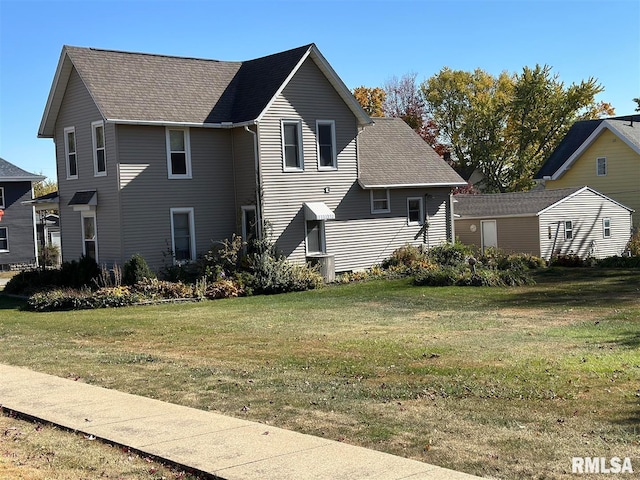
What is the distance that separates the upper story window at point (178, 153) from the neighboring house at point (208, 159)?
4 cm

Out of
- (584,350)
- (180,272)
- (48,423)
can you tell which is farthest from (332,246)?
(48,423)

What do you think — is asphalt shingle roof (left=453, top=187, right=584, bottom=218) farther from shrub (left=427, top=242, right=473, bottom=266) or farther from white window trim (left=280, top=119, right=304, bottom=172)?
white window trim (left=280, top=119, right=304, bottom=172)

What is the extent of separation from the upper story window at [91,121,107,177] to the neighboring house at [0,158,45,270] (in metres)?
21.2

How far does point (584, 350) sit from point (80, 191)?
20708 millimetres

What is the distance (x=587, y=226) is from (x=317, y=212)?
16937mm

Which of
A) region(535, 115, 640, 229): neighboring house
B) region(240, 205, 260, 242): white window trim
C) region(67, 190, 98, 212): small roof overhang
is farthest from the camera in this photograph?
region(535, 115, 640, 229): neighboring house

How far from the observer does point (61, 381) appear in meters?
12.3

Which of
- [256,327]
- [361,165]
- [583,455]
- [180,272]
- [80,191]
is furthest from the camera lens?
[361,165]

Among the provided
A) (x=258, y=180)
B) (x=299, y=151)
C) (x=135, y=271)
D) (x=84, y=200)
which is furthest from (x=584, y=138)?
(x=135, y=271)

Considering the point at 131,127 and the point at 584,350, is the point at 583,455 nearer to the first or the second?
the point at 584,350

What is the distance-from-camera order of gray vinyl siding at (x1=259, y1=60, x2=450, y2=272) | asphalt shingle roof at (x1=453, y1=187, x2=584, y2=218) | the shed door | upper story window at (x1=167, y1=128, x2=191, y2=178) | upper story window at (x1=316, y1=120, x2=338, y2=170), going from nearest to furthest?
upper story window at (x1=167, y1=128, x2=191, y2=178) → gray vinyl siding at (x1=259, y1=60, x2=450, y2=272) → upper story window at (x1=316, y1=120, x2=338, y2=170) → asphalt shingle roof at (x1=453, y1=187, x2=584, y2=218) → the shed door

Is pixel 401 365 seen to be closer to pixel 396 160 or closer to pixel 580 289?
pixel 580 289
